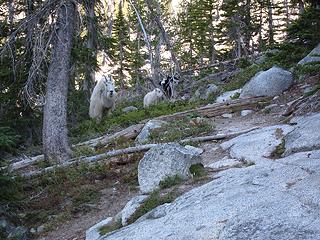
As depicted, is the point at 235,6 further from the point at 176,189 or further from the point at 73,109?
the point at 176,189

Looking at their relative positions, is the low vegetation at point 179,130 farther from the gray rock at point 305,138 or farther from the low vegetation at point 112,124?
the gray rock at point 305,138

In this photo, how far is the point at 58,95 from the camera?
30.2 feet

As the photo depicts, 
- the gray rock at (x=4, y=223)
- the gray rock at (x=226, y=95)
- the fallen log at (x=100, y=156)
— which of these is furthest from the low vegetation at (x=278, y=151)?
the gray rock at (x=226, y=95)

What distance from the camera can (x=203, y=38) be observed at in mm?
34094

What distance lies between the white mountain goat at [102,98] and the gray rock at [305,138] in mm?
9427

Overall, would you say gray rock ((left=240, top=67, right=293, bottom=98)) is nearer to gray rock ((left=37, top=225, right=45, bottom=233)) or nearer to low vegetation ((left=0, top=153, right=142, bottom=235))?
low vegetation ((left=0, top=153, right=142, bottom=235))

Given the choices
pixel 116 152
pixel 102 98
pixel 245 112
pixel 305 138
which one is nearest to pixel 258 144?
pixel 305 138

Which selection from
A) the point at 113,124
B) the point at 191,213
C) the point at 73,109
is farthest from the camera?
the point at 73,109

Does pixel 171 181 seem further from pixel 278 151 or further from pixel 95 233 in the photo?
pixel 278 151

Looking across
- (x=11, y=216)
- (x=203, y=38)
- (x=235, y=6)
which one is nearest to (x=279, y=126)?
(x=11, y=216)

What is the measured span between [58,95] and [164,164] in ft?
13.9

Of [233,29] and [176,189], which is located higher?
[233,29]

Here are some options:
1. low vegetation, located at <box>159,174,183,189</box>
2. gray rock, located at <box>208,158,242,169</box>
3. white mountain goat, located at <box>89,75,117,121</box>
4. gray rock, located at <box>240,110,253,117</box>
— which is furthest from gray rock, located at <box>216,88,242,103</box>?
low vegetation, located at <box>159,174,183,189</box>

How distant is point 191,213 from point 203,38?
3117 centimetres
